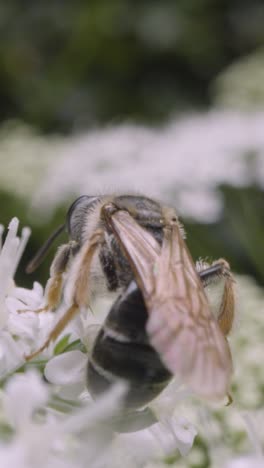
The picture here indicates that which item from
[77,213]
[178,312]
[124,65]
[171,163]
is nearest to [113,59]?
[124,65]

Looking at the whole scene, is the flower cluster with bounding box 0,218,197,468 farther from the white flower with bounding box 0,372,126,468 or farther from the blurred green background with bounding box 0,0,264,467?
the blurred green background with bounding box 0,0,264,467

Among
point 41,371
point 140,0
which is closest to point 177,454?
point 41,371

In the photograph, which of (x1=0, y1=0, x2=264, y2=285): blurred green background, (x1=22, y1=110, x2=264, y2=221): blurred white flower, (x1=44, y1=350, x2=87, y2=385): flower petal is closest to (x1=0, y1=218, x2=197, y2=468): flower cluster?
(x1=44, y1=350, x2=87, y2=385): flower petal

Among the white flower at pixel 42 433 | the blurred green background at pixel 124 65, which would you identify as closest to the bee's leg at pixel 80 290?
the white flower at pixel 42 433

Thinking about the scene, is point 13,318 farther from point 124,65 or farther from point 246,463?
point 124,65

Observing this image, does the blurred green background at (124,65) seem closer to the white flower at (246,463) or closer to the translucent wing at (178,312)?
the translucent wing at (178,312)
